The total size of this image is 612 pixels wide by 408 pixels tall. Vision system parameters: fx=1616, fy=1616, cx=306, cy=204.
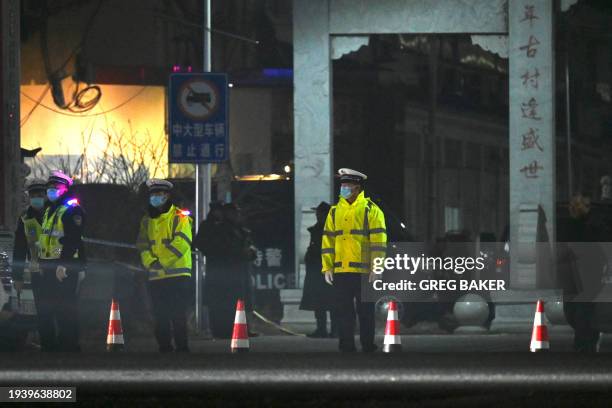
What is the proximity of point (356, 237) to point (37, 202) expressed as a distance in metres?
3.31

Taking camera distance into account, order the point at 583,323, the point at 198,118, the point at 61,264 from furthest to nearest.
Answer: the point at 198,118 → the point at 583,323 → the point at 61,264

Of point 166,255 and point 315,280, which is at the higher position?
point 166,255

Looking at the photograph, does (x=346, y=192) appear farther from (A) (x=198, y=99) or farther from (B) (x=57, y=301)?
(A) (x=198, y=99)

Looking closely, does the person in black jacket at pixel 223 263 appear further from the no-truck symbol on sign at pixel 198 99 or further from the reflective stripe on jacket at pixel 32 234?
the reflective stripe on jacket at pixel 32 234

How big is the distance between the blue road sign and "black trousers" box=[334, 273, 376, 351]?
4.35m

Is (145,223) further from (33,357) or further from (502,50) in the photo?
(502,50)

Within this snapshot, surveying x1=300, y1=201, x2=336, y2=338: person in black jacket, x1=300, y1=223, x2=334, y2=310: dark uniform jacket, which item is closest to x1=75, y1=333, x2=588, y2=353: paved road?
x1=300, y1=201, x2=336, y2=338: person in black jacket

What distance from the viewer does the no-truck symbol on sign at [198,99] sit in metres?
18.8

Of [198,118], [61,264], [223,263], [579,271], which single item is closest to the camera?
[61,264]

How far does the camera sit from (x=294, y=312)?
2169cm

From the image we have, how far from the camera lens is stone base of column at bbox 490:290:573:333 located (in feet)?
69.3

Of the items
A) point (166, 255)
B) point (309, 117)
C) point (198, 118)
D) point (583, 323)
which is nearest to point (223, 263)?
point (198, 118)

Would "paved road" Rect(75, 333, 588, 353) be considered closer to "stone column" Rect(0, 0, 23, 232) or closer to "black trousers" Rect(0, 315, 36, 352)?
"stone column" Rect(0, 0, 23, 232)

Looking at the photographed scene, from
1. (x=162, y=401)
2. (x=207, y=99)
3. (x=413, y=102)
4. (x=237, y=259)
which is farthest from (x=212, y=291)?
(x=413, y=102)
